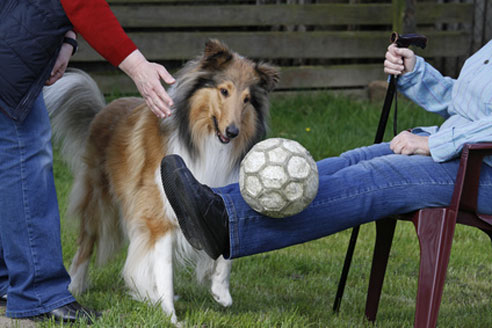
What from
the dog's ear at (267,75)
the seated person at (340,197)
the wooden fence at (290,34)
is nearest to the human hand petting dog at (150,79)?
the seated person at (340,197)

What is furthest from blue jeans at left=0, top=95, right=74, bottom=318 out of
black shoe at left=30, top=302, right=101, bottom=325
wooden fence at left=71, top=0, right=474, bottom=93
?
wooden fence at left=71, top=0, right=474, bottom=93

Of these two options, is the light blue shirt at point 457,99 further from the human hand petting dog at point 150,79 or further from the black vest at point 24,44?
the black vest at point 24,44

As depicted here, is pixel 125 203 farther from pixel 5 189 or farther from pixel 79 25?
pixel 79 25

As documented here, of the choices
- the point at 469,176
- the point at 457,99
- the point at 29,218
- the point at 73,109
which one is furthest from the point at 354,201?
the point at 73,109

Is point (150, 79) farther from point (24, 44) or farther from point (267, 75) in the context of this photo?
point (267, 75)

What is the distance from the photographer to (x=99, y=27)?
2.55m

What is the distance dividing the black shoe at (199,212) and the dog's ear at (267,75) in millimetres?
1378

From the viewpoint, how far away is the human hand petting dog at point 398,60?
303 centimetres

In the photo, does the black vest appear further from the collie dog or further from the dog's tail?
the dog's tail

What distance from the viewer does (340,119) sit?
793cm

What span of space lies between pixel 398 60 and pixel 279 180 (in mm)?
1010

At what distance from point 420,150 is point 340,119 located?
535 cm

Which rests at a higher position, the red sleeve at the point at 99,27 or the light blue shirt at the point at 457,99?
the red sleeve at the point at 99,27

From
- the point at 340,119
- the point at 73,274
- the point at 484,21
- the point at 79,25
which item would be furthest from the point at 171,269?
the point at 484,21
